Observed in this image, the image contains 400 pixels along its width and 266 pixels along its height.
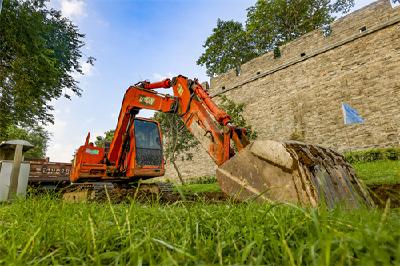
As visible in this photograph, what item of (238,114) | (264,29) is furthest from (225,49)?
(238,114)

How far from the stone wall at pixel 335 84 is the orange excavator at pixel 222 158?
27.6 ft

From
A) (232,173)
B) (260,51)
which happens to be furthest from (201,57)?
(232,173)

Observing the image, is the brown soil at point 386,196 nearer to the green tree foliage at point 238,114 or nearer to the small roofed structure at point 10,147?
the small roofed structure at point 10,147

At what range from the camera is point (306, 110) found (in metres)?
13.1

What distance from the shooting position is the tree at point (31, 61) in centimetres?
1123

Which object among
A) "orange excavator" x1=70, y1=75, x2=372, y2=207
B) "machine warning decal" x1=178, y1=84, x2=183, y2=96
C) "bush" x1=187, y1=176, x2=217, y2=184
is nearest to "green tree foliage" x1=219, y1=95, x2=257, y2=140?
"bush" x1=187, y1=176, x2=217, y2=184

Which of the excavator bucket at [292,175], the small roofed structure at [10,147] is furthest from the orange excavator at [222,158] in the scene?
the small roofed structure at [10,147]

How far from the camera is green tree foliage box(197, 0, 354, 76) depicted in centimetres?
2194

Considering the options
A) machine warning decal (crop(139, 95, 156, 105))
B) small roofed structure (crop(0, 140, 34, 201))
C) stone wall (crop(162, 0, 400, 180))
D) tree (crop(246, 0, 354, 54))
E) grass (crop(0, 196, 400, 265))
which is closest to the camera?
grass (crop(0, 196, 400, 265))

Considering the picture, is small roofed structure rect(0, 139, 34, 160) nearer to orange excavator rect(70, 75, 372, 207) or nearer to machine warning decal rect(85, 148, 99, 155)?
orange excavator rect(70, 75, 372, 207)

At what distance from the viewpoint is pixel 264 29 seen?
23.5 meters

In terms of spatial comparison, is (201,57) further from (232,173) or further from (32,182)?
(232,173)

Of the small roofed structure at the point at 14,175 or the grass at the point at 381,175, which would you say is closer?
the grass at the point at 381,175

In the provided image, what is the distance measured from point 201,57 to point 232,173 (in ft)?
87.6
